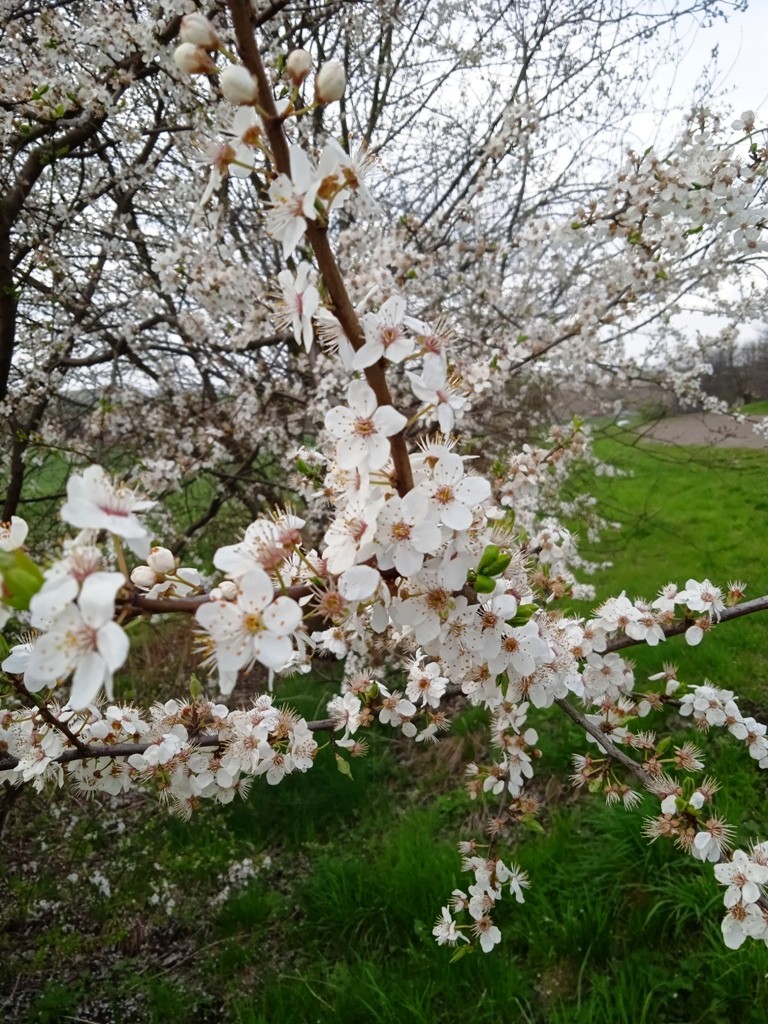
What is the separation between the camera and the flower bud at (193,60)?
76 cm

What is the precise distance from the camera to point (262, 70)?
0.75 metres

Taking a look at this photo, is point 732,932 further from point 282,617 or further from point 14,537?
point 14,537

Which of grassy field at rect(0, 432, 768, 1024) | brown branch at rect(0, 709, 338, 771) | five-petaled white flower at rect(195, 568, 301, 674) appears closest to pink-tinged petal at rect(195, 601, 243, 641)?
five-petaled white flower at rect(195, 568, 301, 674)

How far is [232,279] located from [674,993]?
373cm

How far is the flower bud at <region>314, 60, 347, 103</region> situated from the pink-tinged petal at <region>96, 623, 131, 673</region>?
2.15 feet

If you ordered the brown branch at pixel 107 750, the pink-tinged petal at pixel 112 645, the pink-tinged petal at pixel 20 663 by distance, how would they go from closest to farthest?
the pink-tinged petal at pixel 112 645
the pink-tinged petal at pixel 20 663
the brown branch at pixel 107 750

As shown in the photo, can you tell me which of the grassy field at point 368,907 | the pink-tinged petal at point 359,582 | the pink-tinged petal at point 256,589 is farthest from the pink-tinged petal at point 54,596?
the grassy field at point 368,907

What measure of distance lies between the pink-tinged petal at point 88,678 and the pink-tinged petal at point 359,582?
29cm

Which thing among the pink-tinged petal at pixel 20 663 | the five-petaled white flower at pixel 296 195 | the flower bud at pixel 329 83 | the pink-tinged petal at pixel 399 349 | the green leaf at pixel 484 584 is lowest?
the pink-tinged petal at pixel 20 663

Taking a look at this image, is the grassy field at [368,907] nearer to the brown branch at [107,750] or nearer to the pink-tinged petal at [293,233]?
the brown branch at [107,750]

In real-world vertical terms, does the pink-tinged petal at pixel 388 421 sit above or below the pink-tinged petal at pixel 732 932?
above

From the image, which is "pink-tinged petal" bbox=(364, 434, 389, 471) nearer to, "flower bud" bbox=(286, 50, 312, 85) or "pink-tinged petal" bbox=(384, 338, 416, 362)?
"pink-tinged petal" bbox=(384, 338, 416, 362)

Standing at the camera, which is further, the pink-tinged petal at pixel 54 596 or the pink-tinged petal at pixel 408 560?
the pink-tinged petal at pixel 408 560

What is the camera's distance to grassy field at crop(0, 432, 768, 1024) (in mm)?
2391
